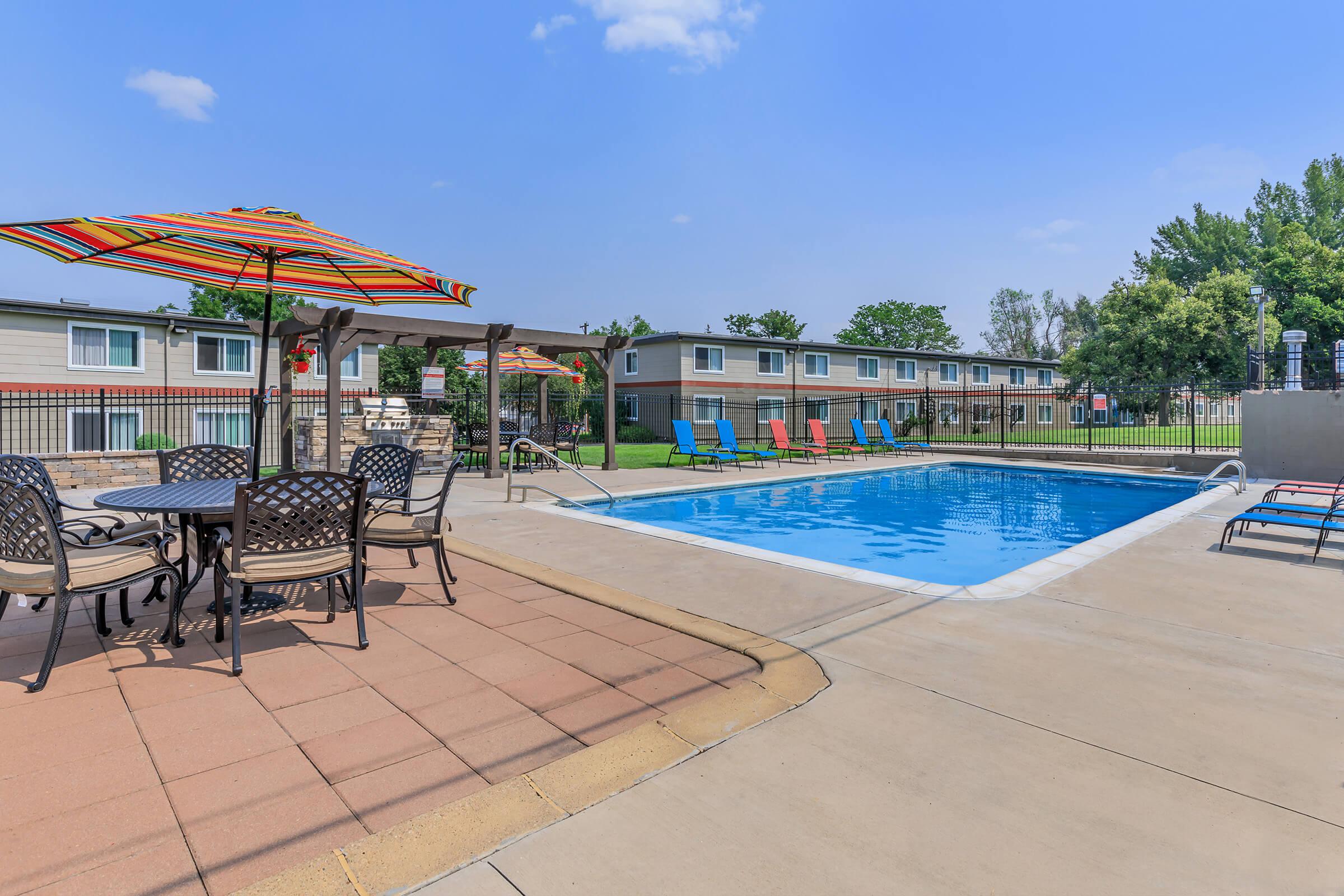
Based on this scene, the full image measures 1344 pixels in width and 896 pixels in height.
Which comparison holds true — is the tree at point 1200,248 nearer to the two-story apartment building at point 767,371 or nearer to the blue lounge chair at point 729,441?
the two-story apartment building at point 767,371

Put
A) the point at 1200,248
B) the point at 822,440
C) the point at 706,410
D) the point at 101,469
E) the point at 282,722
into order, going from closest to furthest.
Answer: the point at 282,722 < the point at 101,469 < the point at 822,440 < the point at 706,410 < the point at 1200,248

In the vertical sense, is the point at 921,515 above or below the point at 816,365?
below

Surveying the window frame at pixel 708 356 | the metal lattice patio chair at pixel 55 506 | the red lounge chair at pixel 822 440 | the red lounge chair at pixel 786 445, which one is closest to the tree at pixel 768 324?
the window frame at pixel 708 356

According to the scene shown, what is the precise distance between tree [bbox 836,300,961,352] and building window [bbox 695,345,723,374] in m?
31.9

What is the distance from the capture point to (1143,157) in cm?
1761

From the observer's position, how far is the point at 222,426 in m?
19.2

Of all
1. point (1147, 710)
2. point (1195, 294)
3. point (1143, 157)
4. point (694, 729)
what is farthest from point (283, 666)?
point (1195, 294)

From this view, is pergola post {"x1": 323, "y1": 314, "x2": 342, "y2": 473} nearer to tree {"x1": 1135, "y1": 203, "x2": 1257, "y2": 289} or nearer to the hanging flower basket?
A: the hanging flower basket

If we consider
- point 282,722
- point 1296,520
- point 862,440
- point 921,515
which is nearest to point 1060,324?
point 862,440

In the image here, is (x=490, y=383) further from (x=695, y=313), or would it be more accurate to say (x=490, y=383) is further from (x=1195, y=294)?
(x=695, y=313)

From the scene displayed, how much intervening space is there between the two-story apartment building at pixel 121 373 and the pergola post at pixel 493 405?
7319mm

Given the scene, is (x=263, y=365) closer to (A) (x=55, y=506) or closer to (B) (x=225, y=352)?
(A) (x=55, y=506)

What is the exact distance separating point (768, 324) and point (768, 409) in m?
24.0

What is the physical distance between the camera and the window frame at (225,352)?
771 inches
